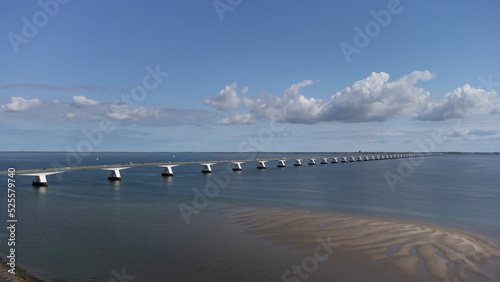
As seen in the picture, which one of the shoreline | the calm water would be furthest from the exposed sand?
the shoreline

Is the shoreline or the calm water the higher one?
the shoreline

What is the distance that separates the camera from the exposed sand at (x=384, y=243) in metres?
16.4

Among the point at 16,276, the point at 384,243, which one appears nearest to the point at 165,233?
the point at 16,276

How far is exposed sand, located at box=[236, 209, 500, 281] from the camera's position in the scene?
16.4m

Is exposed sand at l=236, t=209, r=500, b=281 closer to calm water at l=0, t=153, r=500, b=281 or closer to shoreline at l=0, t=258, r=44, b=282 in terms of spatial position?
calm water at l=0, t=153, r=500, b=281

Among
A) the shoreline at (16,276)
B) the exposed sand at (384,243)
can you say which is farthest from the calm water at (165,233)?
the exposed sand at (384,243)

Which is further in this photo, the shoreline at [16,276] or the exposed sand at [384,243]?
the exposed sand at [384,243]

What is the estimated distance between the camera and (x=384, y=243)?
2111 centimetres

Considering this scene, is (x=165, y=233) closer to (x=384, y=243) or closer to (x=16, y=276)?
(x=16, y=276)

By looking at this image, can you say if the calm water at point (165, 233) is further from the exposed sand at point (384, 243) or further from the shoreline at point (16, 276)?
the exposed sand at point (384, 243)

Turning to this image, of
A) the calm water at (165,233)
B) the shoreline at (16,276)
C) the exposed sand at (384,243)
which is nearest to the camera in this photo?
the shoreline at (16,276)

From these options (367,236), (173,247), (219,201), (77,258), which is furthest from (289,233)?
(219,201)

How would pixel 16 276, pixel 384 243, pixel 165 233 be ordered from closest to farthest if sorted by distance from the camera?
pixel 16 276 → pixel 384 243 → pixel 165 233

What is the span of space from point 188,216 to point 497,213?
3333cm
